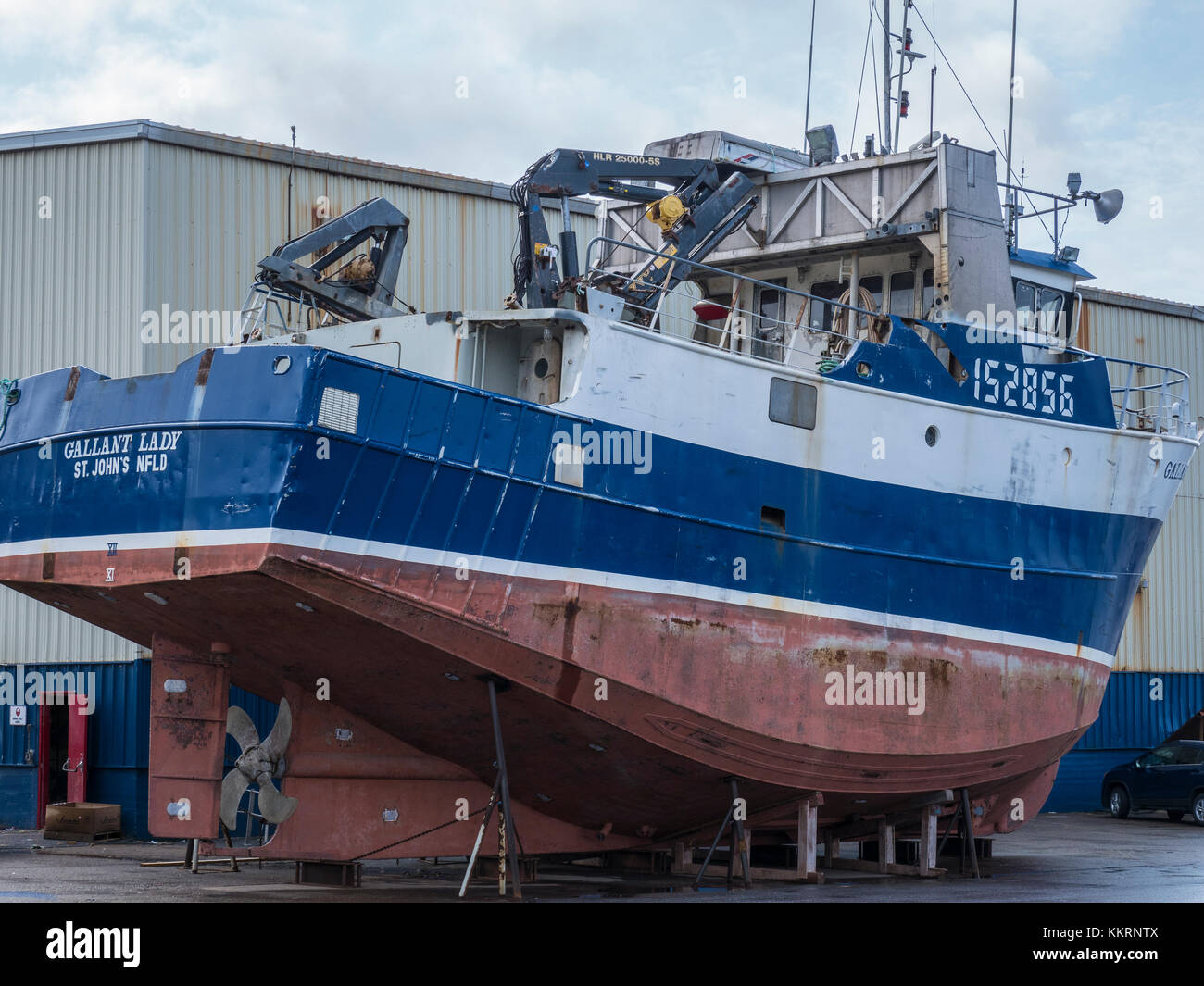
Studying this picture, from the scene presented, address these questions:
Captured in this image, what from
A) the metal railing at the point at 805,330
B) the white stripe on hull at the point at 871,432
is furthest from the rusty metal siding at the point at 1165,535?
the white stripe on hull at the point at 871,432

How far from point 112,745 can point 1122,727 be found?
17.1m

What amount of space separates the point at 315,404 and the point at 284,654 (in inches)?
96.9

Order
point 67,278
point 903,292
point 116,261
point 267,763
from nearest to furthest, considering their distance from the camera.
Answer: point 267,763, point 903,292, point 116,261, point 67,278

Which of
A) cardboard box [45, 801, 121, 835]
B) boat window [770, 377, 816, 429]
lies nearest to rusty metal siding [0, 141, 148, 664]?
cardboard box [45, 801, 121, 835]

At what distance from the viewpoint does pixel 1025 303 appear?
17.1 meters

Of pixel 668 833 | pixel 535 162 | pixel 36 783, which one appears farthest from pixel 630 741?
pixel 36 783

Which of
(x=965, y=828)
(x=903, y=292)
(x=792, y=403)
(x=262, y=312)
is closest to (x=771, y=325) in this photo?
(x=903, y=292)

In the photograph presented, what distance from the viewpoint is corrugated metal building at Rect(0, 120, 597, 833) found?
1911 cm

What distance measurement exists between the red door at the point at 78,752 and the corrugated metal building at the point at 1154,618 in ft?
51.9

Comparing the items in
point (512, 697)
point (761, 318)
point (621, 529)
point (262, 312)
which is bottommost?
point (512, 697)

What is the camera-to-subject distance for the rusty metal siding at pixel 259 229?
63.2 feet

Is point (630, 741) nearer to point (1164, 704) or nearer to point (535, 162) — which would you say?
point (535, 162)

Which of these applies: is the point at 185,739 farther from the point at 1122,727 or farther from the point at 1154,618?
the point at 1154,618

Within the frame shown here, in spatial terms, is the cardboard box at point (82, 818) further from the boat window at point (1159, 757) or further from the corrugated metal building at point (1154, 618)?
the boat window at point (1159, 757)
